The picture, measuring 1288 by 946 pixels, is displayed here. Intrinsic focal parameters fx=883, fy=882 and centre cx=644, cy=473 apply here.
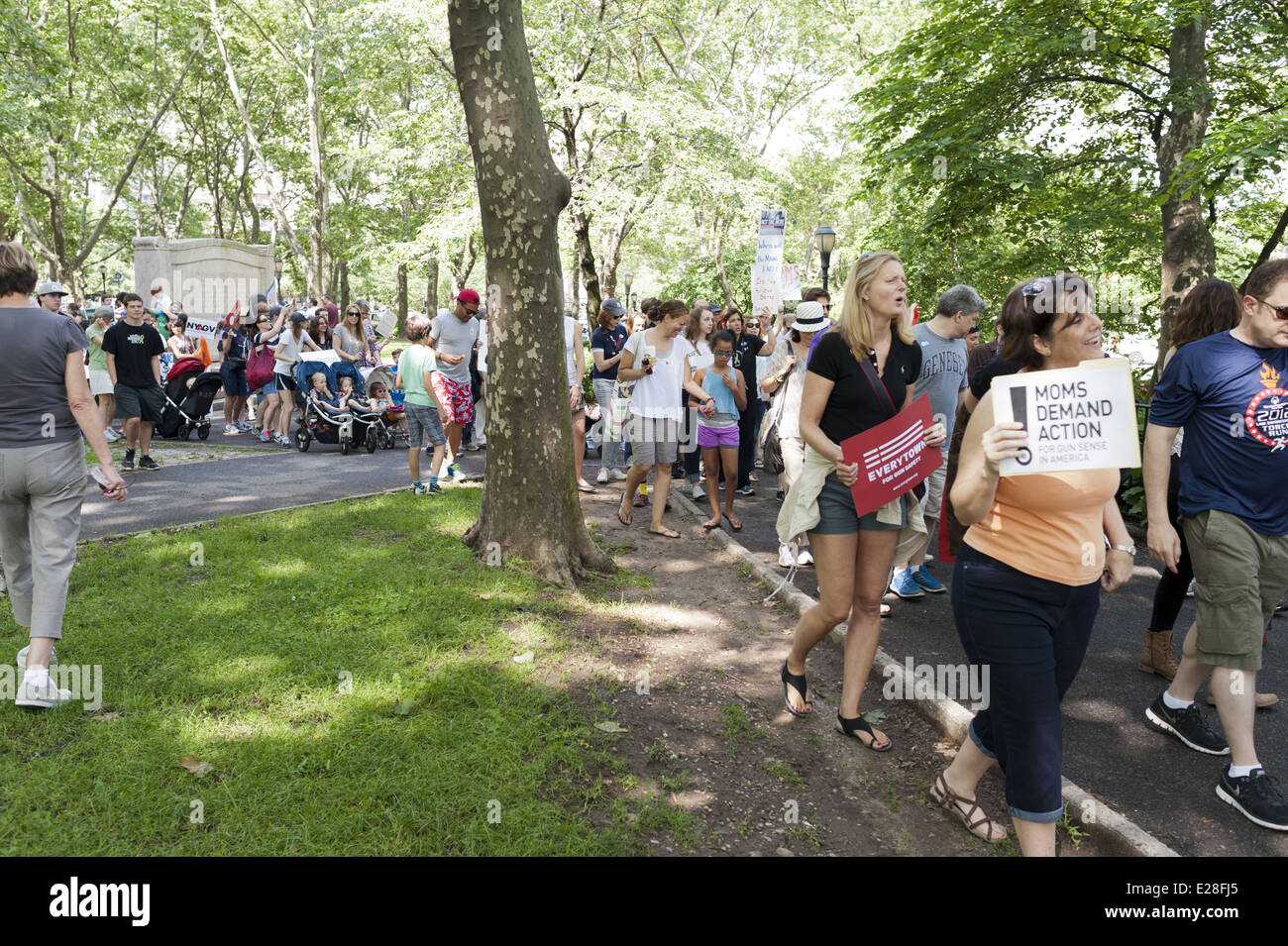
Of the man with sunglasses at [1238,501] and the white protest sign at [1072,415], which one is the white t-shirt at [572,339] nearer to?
the man with sunglasses at [1238,501]

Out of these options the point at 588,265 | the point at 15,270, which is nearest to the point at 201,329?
the point at 588,265

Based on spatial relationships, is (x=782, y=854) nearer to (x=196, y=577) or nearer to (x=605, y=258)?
(x=196, y=577)

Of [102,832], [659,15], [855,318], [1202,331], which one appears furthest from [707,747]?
[659,15]

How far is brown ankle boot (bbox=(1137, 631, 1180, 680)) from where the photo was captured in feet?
17.0

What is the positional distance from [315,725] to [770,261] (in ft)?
37.9

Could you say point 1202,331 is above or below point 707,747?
above

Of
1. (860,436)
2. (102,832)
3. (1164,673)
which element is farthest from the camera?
(1164,673)

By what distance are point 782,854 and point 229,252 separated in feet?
82.5

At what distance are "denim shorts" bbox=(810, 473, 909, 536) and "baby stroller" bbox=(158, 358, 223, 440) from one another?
11.8 meters

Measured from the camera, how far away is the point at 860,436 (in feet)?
12.7

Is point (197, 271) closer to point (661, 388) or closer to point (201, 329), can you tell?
point (201, 329)

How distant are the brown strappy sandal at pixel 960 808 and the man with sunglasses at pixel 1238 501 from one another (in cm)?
112

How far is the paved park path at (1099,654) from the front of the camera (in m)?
3.75

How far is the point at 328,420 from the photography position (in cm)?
1287
